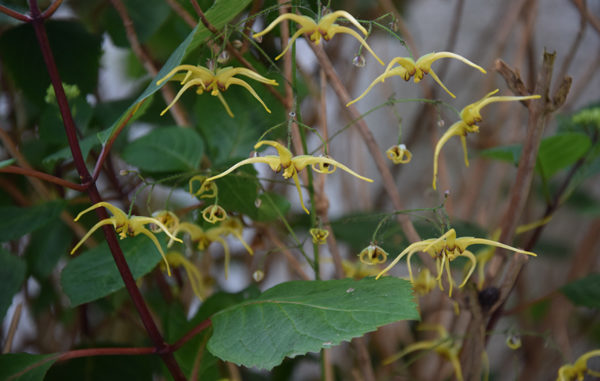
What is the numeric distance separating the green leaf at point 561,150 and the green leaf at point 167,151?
28cm

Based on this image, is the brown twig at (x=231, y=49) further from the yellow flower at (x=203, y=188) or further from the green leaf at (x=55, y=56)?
the green leaf at (x=55, y=56)

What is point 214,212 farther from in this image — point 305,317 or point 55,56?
point 55,56

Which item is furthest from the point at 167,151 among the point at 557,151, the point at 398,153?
the point at 557,151

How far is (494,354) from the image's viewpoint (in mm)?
1151

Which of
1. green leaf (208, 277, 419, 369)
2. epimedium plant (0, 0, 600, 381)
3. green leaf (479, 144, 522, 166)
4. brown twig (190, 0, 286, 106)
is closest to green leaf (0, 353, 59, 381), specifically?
epimedium plant (0, 0, 600, 381)

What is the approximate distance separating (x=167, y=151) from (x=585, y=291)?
1.17 feet

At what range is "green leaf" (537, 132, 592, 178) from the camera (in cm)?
47

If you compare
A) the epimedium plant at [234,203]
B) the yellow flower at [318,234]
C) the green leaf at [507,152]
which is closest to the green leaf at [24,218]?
the epimedium plant at [234,203]

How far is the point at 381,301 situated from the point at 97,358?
29 centimetres

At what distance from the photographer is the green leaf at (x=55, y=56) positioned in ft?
1.69

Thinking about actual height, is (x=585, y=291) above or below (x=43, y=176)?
below

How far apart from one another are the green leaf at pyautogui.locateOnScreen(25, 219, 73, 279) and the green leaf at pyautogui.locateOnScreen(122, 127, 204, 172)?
11 cm

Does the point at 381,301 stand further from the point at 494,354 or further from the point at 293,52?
the point at 494,354

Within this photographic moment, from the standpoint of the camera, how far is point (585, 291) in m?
0.47
